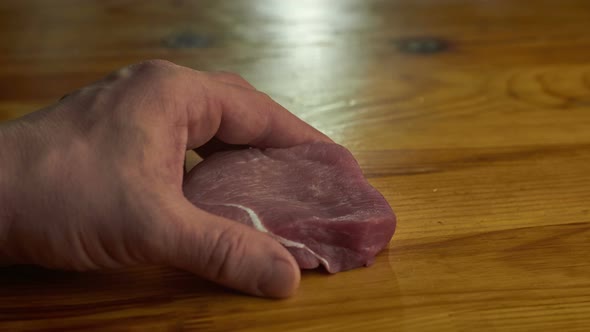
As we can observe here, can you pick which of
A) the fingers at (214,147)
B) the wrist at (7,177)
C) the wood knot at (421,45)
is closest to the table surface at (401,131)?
the wood knot at (421,45)

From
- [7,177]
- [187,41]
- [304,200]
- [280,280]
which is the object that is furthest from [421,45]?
[7,177]

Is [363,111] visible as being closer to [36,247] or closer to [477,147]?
[477,147]

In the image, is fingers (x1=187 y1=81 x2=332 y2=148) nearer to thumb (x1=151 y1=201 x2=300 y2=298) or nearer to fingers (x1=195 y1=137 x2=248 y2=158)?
fingers (x1=195 y1=137 x2=248 y2=158)

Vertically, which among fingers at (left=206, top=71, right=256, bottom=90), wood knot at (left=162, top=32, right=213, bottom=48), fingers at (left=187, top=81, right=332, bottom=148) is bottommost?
wood knot at (left=162, top=32, right=213, bottom=48)

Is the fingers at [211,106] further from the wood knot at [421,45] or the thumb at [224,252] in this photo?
the wood knot at [421,45]

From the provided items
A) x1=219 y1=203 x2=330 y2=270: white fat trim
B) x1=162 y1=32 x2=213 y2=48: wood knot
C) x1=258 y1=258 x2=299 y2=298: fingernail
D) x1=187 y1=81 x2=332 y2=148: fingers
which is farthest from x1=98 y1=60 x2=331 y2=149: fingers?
x1=162 y1=32 x2=213 y2=48: wood knot

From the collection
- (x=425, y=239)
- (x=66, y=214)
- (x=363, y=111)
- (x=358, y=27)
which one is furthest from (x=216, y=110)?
(x=358, y=27)
